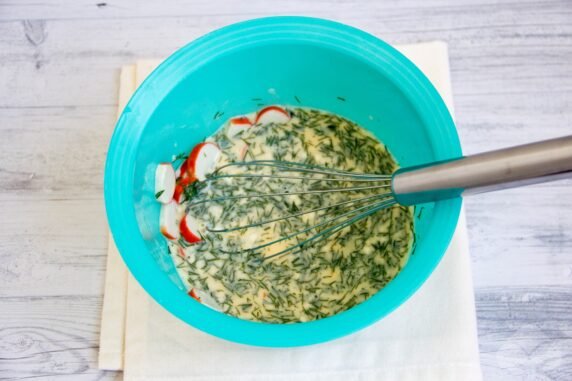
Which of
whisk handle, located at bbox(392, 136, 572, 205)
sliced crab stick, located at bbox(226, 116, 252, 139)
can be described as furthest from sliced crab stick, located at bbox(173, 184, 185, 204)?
whisk handle, located at bbox(392, 136, 572, 205)

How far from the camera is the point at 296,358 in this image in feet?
3.15

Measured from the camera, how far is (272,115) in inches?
42.8

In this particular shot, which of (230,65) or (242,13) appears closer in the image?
(230,65)

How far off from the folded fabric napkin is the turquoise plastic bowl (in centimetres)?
11

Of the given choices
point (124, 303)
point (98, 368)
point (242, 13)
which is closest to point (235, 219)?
point (124, 303)

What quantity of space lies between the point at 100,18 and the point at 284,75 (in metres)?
0.49

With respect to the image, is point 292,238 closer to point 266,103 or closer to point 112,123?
point 266,103

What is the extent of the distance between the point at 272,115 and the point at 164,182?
237mm

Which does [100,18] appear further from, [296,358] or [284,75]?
[296,358]

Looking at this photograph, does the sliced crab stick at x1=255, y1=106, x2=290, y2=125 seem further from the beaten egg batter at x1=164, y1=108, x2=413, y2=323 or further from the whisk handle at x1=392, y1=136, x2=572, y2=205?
the whisk handle at x1=392, y1=136, x2=572, y2=205

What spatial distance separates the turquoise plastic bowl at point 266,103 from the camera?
804 mm

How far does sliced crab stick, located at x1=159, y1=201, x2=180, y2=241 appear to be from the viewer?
101 cm

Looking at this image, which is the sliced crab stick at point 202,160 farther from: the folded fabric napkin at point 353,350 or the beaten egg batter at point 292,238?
the folded fabric napkin at point 353,350

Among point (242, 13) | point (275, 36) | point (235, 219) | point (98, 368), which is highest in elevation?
point (242, 13)
